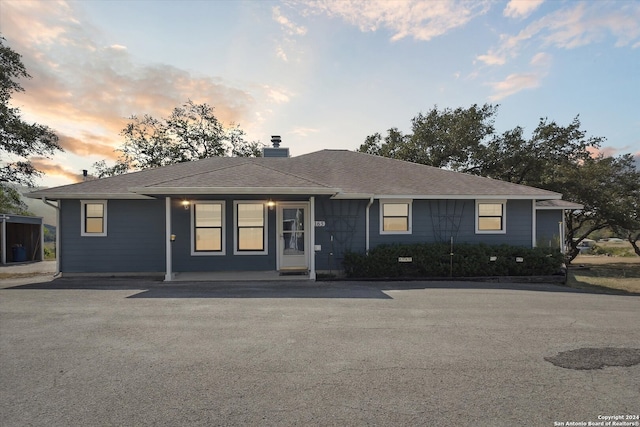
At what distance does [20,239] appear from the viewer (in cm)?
2206

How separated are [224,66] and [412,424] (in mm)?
12184

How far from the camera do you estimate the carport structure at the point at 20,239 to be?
20.3m

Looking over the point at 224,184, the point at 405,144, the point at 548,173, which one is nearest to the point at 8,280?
the point at 224,184

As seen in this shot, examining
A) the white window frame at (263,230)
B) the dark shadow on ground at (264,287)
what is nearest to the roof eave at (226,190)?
the white window frame at (263,230)

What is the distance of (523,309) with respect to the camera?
7.64m

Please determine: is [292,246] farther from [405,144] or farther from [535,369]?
[405,144]

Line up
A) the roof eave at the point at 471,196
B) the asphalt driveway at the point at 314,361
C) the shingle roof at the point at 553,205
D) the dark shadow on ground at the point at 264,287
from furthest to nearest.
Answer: the shingle roof at the point at 553,205
the roof eave at the point at 471,196
the dark shadow on ground at the point at 264,287
the asphalt driveway at the point at 314,361

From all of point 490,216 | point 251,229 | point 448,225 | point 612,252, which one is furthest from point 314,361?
point 612,252

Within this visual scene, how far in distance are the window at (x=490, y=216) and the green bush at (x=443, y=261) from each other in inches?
47.6

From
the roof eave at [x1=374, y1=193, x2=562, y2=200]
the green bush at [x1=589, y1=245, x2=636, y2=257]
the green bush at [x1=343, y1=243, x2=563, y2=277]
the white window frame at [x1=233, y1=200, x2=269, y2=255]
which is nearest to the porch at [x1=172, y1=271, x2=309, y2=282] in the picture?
the white window frame at [x1=233, y1=200, x2=269, y2=255]

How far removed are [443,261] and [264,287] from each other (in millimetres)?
5986

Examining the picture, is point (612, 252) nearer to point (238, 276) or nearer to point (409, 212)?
point (409, 212)

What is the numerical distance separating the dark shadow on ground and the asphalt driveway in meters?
0.53

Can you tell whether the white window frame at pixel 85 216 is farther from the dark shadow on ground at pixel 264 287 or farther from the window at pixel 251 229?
the window at pixel 251 229
